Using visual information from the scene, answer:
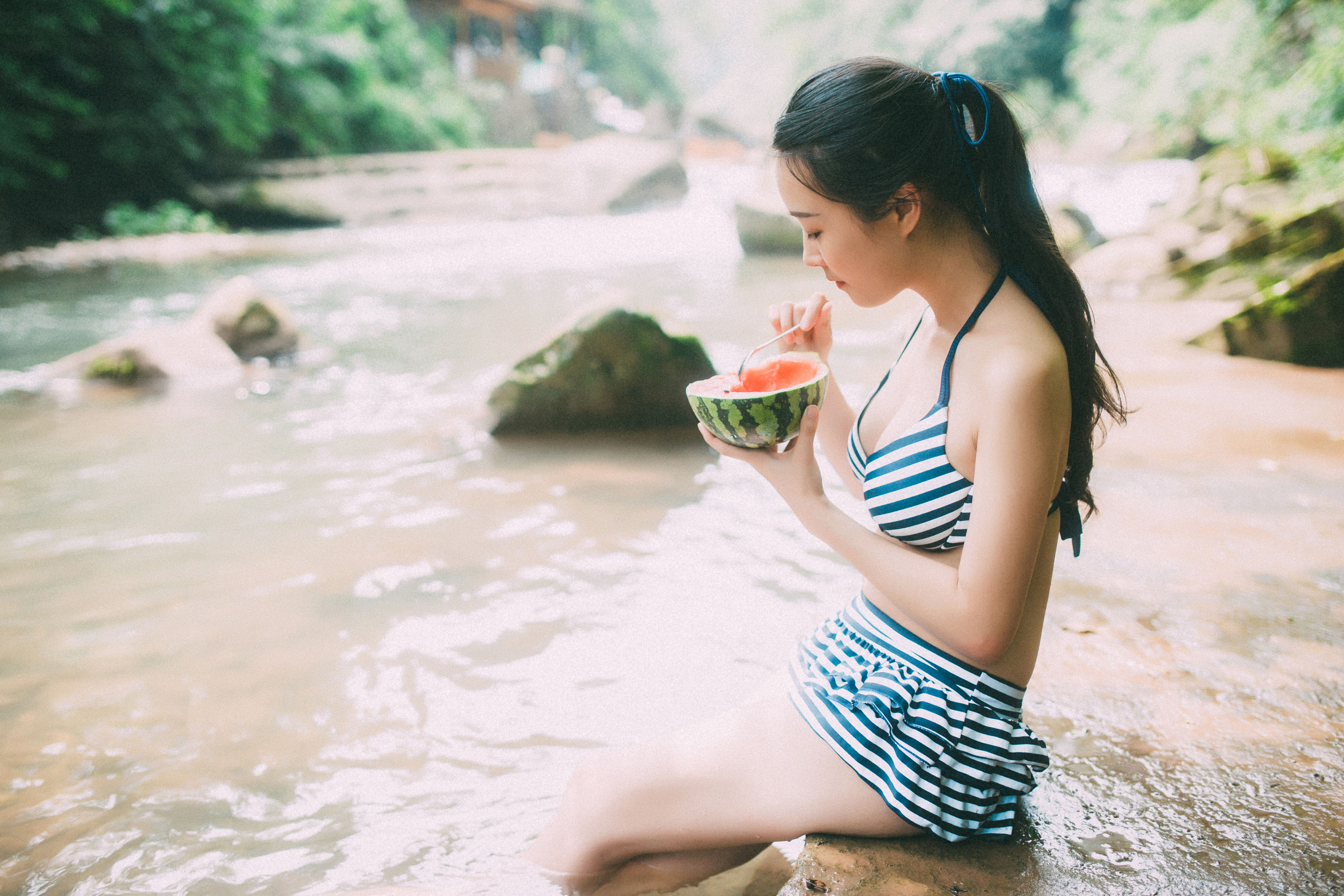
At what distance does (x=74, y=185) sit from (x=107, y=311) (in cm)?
1042

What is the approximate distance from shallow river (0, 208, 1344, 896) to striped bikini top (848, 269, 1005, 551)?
651 millimetres

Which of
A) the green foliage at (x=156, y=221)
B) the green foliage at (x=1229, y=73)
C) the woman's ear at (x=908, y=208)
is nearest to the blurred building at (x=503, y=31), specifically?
the green foliage at (x=156, y=221)

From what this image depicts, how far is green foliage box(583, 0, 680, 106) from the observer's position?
4269 cm

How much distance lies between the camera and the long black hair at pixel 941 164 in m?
1.58

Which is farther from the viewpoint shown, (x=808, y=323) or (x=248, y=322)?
(x=248, y=322)

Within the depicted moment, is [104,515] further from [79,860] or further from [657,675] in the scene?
[657,675]

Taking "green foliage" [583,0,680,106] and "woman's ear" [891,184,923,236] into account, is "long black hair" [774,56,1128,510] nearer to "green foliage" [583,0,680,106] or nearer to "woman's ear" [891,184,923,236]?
"woman's ear" [891,184,923,236]

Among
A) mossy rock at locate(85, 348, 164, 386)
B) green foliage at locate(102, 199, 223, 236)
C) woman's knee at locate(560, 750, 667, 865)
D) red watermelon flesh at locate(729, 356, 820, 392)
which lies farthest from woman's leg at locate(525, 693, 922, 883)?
green foliage at locate(102, 199, 223, 236)

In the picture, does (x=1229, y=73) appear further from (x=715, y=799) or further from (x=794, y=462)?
(x=715, y=799)

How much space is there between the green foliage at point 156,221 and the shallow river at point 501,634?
1346 centimetres

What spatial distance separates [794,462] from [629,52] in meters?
49.0

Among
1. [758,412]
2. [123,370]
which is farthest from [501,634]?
[123,370]

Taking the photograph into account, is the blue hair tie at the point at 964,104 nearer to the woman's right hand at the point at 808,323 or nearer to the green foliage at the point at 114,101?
the woman's right hand at the point at 808,323

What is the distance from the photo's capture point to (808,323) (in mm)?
2148
